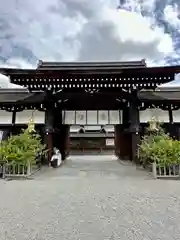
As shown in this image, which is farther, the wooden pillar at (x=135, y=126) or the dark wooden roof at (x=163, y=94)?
the dark wooden roof at (x=163, y=94)

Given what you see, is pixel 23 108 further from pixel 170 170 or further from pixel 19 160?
pixel 170 170

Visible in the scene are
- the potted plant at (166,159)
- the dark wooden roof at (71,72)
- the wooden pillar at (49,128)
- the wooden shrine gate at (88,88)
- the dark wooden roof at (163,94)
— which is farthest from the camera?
the dark wooden roof at (163,94)

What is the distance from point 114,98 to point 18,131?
532cm

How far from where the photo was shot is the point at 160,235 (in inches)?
120

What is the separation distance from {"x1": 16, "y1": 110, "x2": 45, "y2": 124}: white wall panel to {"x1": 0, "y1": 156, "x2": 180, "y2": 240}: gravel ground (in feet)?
19.9

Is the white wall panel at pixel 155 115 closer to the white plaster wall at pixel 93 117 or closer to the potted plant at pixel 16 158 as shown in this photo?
the white plaster wall at pixel 93 117

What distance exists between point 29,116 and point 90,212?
29.8 ft

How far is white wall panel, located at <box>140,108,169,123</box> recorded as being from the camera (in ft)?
40.0

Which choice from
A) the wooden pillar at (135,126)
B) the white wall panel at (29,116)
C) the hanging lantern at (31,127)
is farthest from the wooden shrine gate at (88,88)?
the hanging lantern at (31,127)

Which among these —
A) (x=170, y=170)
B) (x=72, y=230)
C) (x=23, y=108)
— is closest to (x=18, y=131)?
(x=23, y=108)

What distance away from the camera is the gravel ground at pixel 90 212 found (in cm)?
313

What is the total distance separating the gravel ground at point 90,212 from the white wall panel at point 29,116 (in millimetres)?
6053

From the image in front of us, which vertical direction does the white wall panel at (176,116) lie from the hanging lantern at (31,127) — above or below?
above

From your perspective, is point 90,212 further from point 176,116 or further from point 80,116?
point 176,116
